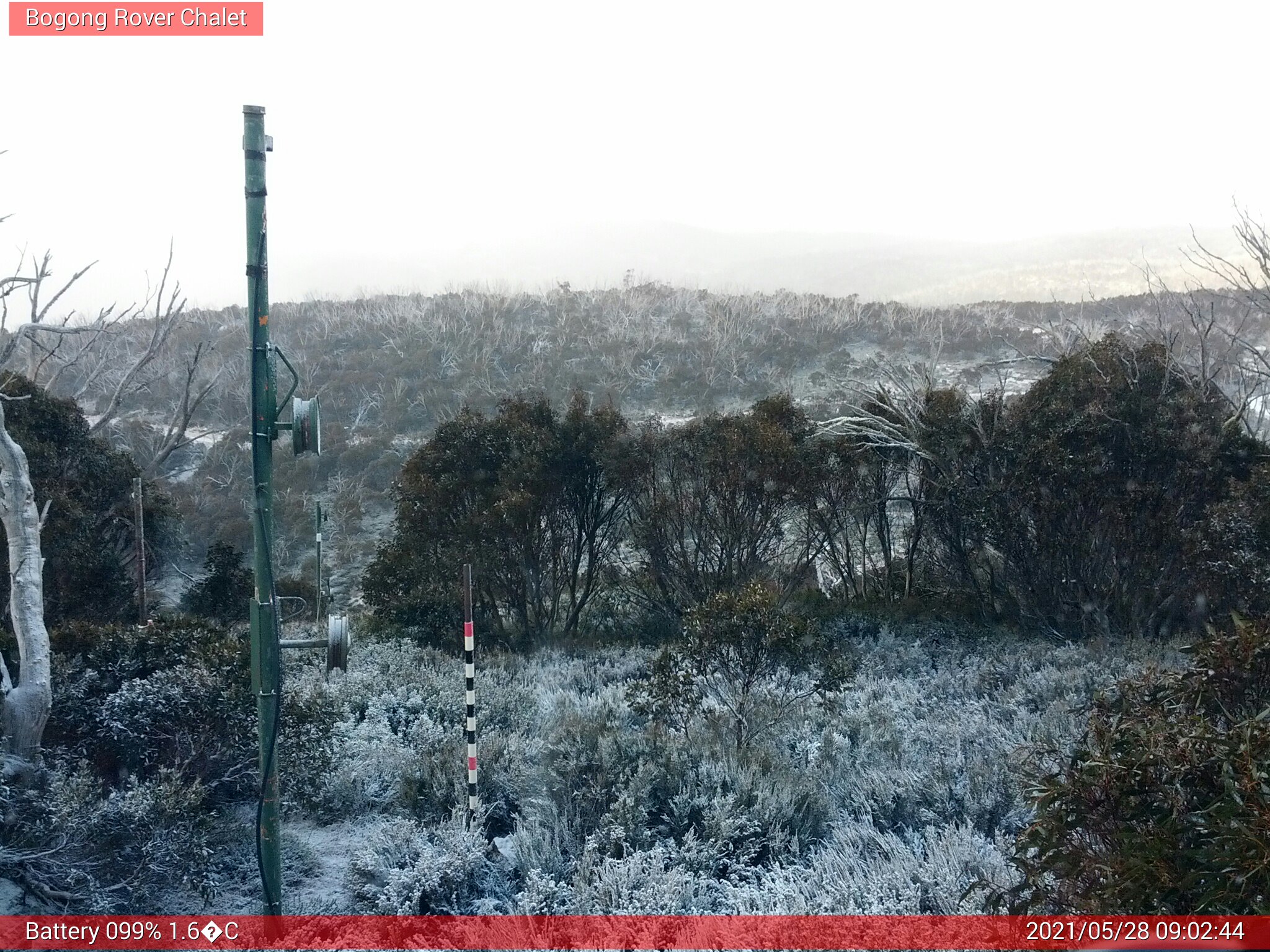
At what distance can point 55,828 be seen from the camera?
475cm

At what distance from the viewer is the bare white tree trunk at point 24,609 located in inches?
213

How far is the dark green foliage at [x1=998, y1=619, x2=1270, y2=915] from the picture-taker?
9.11ft

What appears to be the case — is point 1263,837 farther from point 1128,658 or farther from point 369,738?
point 1128,658

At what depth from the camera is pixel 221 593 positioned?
13641mm

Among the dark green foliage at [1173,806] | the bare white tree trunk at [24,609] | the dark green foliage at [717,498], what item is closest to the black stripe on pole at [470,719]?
the bare white tree trunk at [24,609]

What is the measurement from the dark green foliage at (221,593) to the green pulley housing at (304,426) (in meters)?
10.4

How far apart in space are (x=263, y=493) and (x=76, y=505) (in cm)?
892

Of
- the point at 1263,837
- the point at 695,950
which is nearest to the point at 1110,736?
the point at 1263,837

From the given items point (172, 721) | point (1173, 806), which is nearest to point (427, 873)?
point (172, 721)

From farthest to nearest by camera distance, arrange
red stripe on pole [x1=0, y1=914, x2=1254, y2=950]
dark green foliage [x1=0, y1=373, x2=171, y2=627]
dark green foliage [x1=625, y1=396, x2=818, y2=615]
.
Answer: dark green foliage [x1=625, y1=396, x2=818, y2=615], dark green foliage [x1=0, y1=373, x2=171, y2=627], red stripe on pole [x1=0, y1=914, x2=1254, y2=950]

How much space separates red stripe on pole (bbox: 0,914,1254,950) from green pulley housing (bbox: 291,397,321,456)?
2.29 m

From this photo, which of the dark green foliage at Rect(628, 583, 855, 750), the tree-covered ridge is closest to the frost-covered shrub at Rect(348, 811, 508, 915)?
the dark green foliage at Rect(628, 583, 855, 750)

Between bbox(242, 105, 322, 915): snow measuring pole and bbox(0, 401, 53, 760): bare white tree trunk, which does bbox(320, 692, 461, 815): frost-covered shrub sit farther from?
bbox(0, 401, 53, 760): bare white tree trunk

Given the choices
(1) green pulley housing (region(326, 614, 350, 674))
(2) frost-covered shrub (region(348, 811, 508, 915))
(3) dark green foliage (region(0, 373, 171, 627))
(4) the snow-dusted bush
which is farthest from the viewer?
(3) dark green foliage (region(0, 373, 171, 627))
